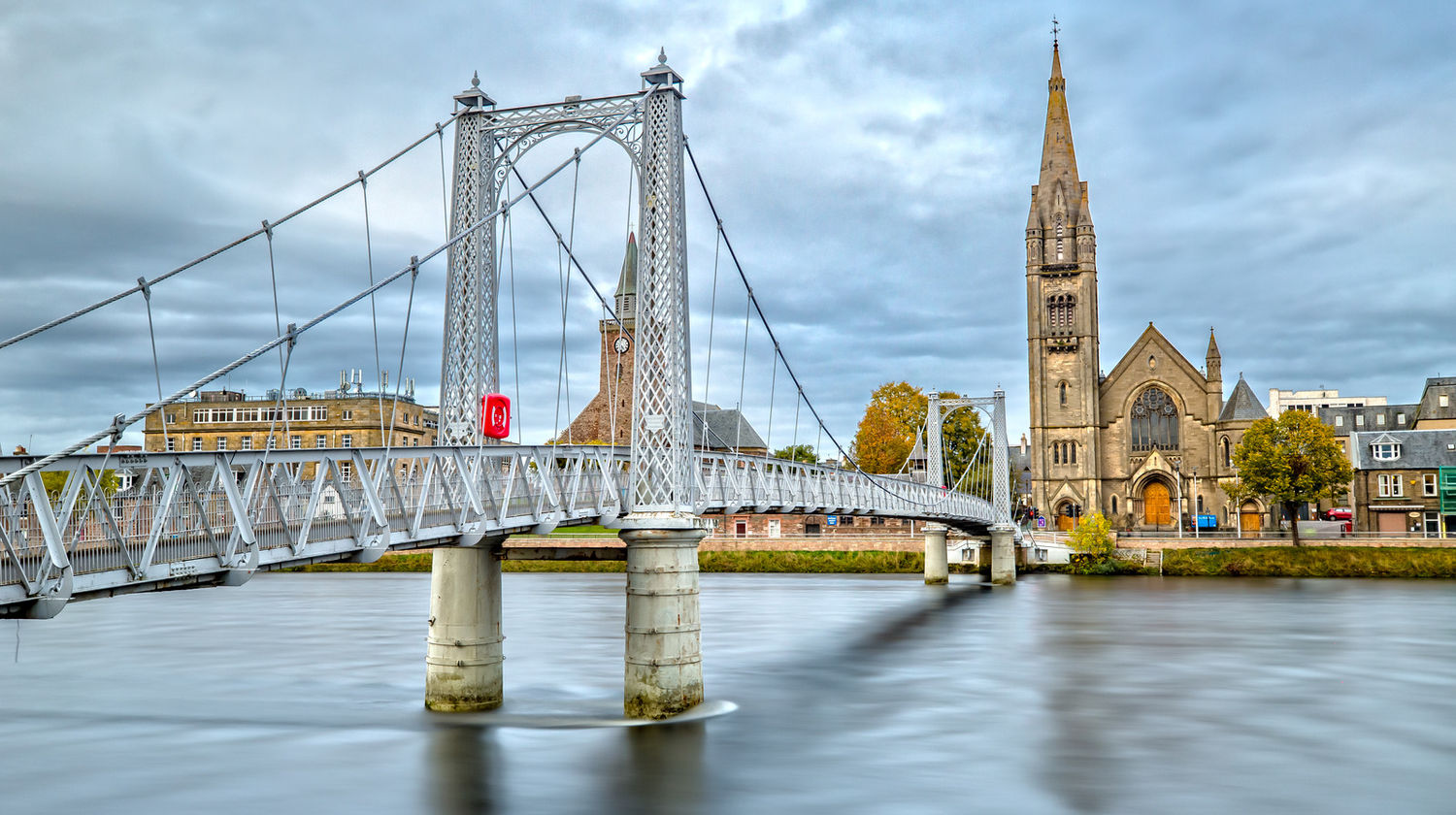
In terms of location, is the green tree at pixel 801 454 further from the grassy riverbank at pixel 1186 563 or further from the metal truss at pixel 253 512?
the metal truss at pixel 253 512

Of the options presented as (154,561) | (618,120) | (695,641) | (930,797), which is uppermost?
(618,120)

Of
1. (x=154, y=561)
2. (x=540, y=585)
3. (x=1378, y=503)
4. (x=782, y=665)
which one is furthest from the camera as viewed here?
(x=1378, y=503)

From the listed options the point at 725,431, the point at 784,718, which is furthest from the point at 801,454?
the point at 784,718

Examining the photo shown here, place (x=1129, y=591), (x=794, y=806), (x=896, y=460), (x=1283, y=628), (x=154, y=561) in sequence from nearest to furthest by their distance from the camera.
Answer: (x=154, y=561) < (x=794, y=806) < (x=1283, y=628) < (x=1129, y=591) < (x=896, y=460)

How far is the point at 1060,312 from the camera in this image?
3506 inches

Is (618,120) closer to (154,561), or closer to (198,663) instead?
(154,561)

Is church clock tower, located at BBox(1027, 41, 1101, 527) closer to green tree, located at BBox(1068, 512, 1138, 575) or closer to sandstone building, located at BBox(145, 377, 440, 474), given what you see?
green tree, located at BBox(1068, 512, 1138, 575)

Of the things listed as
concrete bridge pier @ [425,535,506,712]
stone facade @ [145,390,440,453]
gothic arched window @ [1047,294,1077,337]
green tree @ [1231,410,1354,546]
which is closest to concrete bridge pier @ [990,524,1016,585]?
green tree @ [1231,410,1354,546]

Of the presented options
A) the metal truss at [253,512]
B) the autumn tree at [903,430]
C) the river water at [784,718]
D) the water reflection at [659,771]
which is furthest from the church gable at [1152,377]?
the water reflection at [659,771]

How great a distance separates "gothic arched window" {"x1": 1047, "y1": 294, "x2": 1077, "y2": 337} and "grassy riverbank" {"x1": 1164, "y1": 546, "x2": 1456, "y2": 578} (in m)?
25.1

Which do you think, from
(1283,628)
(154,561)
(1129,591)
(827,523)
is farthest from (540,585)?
(154,561)

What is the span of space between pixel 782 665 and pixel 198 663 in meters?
16.9

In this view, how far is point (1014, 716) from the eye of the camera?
27.3m

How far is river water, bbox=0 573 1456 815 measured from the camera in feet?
65.4
